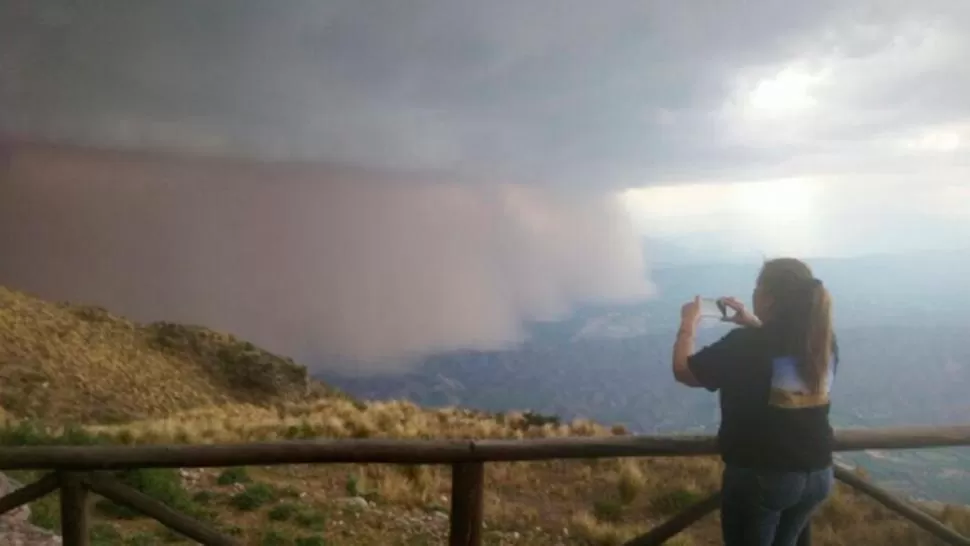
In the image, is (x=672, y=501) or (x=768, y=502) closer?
(x=768, y=502)

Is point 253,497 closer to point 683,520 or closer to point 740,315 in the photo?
point 683,520

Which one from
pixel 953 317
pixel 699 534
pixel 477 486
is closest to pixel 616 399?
pixel 953 317

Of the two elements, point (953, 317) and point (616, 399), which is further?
point (953, 317)

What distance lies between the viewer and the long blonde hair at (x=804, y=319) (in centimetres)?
322

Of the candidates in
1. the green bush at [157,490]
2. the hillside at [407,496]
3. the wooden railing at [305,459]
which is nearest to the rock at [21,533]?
the hillside at [407,496]

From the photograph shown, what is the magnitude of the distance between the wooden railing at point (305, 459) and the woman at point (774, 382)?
28.6 inches

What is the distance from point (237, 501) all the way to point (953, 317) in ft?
402

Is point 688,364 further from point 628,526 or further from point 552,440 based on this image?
point 628,526

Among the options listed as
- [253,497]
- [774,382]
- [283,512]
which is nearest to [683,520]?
[774,382]

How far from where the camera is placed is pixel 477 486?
168 inches

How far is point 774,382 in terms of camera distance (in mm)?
3240

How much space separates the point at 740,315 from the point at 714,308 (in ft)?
0.39

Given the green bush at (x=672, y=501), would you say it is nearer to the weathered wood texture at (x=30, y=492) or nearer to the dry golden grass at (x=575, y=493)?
the dry golden grass at (x=575, y=493)

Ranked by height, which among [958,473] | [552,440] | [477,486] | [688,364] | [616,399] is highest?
[688,364]
